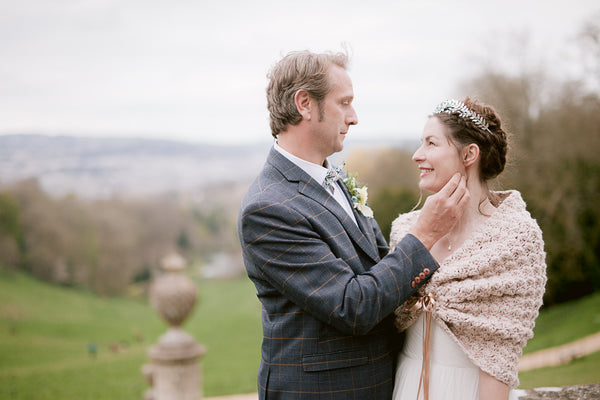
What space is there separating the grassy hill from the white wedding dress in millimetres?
3799

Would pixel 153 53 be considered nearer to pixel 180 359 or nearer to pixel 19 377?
pixel 19 377

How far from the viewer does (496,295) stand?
2094 millimetres

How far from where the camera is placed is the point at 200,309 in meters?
27.7

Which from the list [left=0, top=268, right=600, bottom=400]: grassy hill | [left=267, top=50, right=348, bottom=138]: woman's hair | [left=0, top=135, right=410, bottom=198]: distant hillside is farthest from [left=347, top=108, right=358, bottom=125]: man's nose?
[left=0, top=135, right=410, bottom=198]: distant hillside

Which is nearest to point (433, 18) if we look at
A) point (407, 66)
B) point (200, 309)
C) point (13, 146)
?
point (407, 66)

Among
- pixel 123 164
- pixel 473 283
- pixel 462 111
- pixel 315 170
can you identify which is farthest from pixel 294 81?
pixel 123 164

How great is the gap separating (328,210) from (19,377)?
50.7ft

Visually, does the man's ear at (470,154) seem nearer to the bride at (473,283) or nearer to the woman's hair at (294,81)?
the bride at (473,283)

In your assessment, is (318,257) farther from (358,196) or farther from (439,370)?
(439,370)

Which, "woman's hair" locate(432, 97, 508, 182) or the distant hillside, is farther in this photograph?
the distant hillside

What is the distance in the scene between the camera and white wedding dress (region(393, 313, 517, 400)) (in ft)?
7.27

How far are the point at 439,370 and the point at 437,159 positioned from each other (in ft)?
3.33

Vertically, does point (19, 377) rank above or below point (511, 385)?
below

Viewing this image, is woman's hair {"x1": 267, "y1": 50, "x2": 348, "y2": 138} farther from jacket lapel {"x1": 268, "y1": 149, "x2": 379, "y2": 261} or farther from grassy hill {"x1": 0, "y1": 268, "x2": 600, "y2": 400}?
grassy hill {"x1": 0, "y1": 268, "x2": 600, "y2": 400}
